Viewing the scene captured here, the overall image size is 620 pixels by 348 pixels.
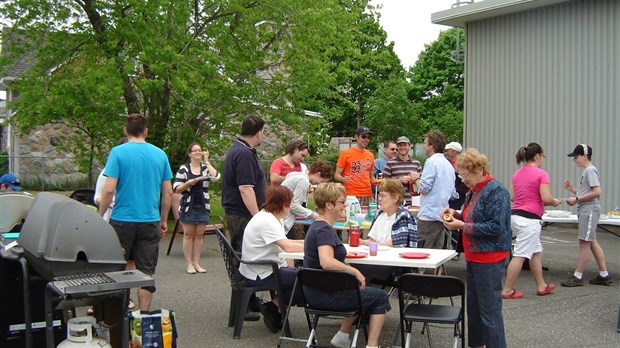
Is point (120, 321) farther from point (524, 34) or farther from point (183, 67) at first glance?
point (524, 34)

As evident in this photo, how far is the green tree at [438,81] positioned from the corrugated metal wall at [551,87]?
29987 millimetres

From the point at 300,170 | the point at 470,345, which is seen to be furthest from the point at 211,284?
the point at 470,345

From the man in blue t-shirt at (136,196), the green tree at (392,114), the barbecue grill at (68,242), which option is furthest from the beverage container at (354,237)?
the green tree at (392,114)

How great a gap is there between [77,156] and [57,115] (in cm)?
156

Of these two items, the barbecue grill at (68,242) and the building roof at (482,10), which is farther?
Answer: the building roof at (482,10)

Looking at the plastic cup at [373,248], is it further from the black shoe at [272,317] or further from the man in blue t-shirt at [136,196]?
the man in blue t-shirt at [136,196]

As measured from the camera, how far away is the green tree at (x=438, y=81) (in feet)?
158

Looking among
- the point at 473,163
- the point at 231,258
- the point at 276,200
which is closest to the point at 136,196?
the point at 231,258

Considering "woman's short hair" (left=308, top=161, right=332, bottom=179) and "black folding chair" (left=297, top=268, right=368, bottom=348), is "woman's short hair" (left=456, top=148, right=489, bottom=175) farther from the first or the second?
"woman's short hair" (left=308, top=161, right=332, bottom=179)

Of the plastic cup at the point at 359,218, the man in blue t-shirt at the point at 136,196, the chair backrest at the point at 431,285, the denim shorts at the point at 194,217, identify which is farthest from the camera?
the denim shorts at the point at 194,217

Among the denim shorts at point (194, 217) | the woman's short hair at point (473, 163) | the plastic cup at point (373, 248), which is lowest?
the denim shorts at point (194, 217)

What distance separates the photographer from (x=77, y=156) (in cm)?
1329

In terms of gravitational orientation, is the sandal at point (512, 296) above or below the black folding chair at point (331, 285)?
below

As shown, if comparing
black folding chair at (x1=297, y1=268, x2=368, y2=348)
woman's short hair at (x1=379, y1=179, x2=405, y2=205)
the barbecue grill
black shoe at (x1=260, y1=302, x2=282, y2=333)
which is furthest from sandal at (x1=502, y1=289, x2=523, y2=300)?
the barbecue grill
